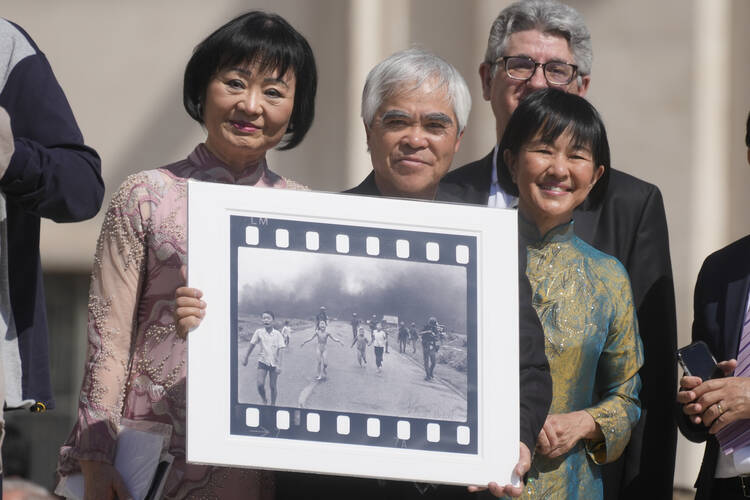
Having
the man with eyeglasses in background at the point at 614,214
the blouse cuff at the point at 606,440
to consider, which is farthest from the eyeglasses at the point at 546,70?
the blouse cuff at the point at 606,440

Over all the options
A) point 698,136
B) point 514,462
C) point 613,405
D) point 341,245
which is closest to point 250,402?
point 341,245

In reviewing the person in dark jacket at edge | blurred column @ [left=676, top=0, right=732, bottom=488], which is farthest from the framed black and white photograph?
blurred column @ [left=676, top=0, right=732, bottom=488]

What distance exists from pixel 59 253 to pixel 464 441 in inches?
209

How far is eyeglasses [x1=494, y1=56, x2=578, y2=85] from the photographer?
4551mm

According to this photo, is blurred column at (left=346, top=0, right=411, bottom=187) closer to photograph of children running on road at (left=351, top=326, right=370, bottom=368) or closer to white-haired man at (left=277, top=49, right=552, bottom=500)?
white-haired man at (left=277, top=49, right=552, bottom=500)

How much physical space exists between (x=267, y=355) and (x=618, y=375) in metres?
1.05

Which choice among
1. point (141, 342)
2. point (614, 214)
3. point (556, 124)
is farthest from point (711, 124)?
point (141, 342)

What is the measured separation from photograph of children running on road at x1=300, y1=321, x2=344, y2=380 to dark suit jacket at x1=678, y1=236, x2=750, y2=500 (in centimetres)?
109

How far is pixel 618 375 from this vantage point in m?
3.99

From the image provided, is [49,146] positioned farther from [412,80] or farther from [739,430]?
[739,430]

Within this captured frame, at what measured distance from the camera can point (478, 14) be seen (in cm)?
788

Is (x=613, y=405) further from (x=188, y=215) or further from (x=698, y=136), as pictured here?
(x=698, y=136)

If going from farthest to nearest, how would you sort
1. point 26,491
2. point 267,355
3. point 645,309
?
point 26,491 < point 645,309 < point 267,355

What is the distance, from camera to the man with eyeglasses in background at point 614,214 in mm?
4258
